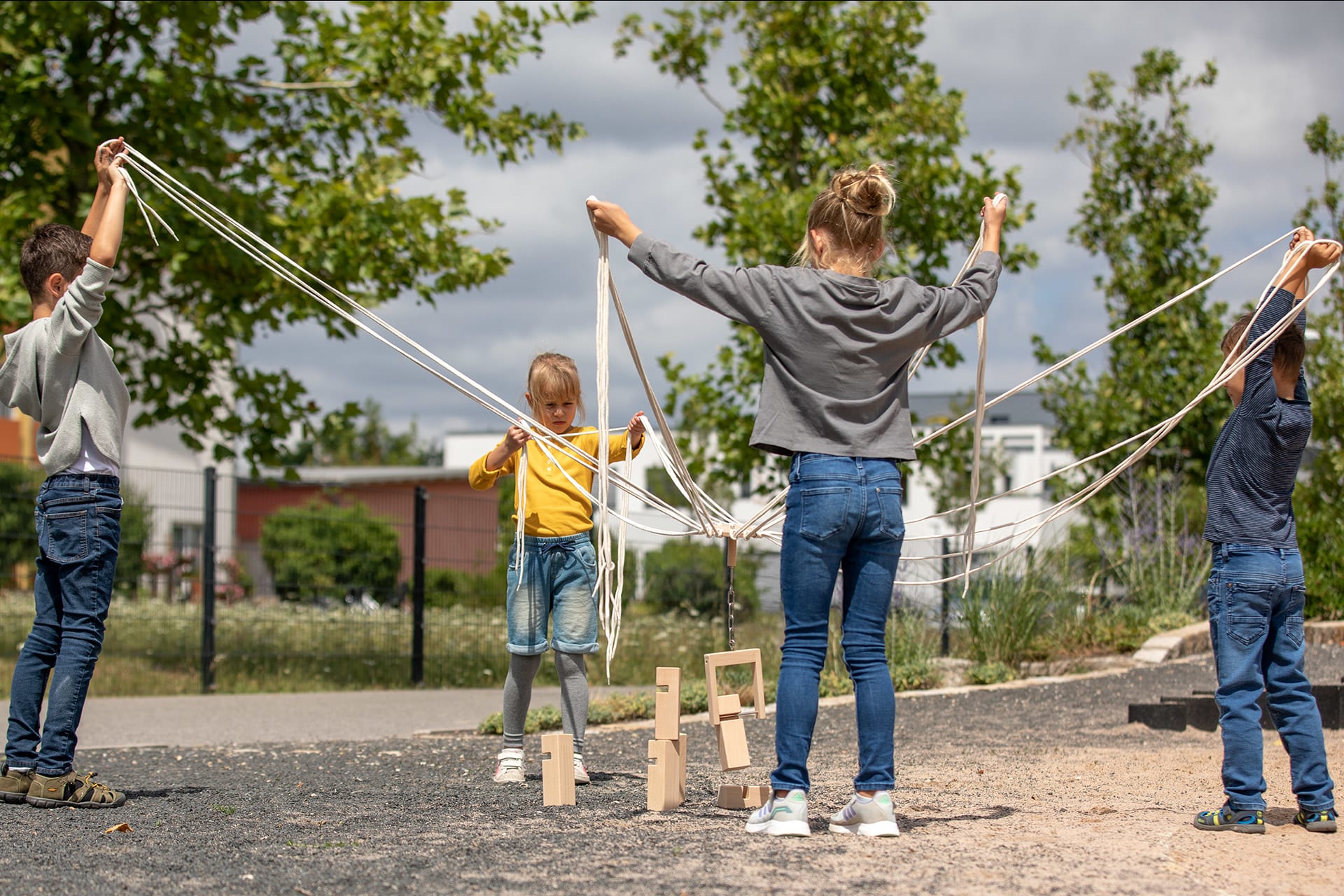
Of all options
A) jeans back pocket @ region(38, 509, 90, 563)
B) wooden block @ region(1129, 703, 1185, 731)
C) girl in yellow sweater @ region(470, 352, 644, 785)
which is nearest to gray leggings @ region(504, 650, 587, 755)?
girl in yellow sweater @ region(470, 352, 644, 785)

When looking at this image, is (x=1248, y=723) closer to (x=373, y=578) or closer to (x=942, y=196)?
(x=942, y=196)

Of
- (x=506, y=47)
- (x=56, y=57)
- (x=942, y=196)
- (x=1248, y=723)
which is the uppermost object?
(x=506, y=47)

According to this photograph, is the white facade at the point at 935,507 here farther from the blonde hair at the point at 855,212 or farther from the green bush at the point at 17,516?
the green bush at the point at 17,516

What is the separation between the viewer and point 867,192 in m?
3.31

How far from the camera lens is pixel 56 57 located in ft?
29.4

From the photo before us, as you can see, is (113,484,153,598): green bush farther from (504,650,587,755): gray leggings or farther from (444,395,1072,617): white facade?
(504,650,587,755): gray leggings

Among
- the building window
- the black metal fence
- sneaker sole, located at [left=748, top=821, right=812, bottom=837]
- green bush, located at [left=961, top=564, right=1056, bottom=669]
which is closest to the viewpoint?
sneaker sole, located at [left=748, top=821, right=812, bottom=837]

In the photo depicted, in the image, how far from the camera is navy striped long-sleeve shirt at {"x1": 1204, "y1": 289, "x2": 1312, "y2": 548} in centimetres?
366

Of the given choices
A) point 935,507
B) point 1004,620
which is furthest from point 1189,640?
point 935,507

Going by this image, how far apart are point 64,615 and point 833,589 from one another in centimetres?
244

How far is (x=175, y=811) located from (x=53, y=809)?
0.36m

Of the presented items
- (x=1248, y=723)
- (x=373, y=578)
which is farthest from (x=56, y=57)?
(x=1248, y=723)

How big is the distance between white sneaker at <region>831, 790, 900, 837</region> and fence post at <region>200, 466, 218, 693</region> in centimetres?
696

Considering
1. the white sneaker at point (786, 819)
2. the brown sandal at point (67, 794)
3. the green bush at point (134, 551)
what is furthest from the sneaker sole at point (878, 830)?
the green bush at point (134, 551)
